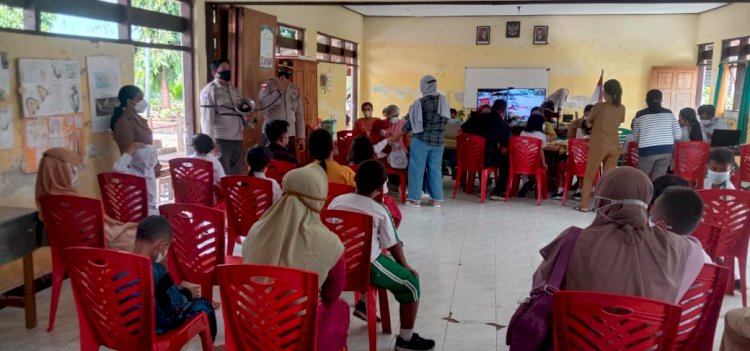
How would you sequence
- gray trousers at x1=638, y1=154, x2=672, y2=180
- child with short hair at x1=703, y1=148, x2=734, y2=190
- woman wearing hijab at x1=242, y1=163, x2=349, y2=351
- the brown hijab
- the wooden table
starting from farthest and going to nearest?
1. gray trousers at x1=638, y1=154, x2=672, y2=180
2. child with short hair at x1=703, y1=148, x2=734, y2=190
3. the brown hijab
4. the wooden table
5. woman wearing hijab at x1=242, y1=163, x2=349, y2=351

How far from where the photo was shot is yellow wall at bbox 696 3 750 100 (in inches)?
351

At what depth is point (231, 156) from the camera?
235 inches

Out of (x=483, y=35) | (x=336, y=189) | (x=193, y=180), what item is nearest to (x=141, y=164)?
(x=193, y=180)

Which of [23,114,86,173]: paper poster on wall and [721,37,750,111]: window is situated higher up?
[721,37,750,111]: window

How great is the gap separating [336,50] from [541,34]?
4.14 m

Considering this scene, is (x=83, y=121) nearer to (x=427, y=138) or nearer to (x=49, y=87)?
(x=49, y=87)

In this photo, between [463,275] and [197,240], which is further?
[463,275]

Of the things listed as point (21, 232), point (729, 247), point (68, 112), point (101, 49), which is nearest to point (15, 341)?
point (21, 232)

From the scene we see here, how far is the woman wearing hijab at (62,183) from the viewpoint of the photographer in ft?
10.6

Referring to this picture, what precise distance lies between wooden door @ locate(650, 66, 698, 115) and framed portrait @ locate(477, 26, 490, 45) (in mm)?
3228

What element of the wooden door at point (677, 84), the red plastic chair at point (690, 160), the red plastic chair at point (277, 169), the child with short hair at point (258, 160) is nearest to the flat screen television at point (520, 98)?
the wooden door at point (677, 84)

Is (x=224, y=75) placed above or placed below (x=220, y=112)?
above

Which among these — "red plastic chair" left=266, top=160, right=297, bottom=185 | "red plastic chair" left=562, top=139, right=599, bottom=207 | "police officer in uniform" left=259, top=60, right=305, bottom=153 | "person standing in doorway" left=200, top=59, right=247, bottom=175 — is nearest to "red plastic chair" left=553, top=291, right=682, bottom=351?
"red plastic chair" left=266, top=160, right=297, bottom=185

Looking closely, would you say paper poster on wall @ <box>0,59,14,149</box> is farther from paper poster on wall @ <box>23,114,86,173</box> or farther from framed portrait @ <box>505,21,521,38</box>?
framed portrait @ <box>505,21,521,38</box>
